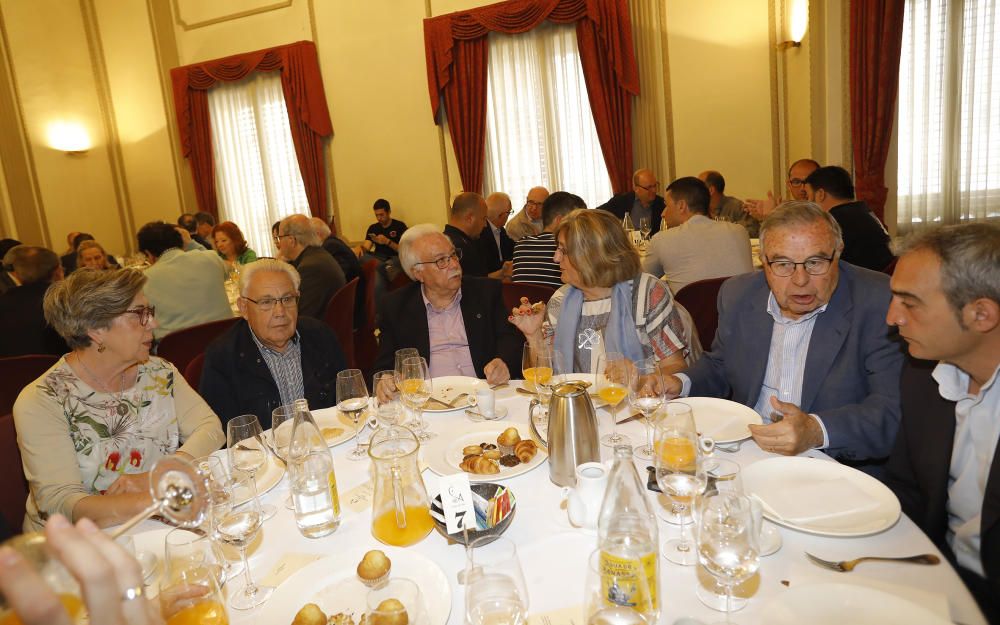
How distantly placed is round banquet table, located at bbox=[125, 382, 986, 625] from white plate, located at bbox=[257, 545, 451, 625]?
0.02 metres

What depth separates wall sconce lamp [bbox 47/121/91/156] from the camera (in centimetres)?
932

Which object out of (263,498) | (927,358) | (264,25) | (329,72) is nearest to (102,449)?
(263,498)

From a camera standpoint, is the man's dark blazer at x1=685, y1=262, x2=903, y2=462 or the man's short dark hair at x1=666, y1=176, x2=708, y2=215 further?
the man's short dark hair at x1=666, y1=176, x2=708, y2=215

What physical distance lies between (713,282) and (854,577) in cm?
235

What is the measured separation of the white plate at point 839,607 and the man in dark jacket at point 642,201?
243 inches

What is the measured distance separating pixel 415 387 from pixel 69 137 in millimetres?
10152

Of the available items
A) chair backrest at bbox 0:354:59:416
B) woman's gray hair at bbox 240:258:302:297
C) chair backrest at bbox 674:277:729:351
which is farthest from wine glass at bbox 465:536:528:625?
chair backrest at bbox 0:354:59:416

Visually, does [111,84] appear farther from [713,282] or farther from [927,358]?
[927,358]

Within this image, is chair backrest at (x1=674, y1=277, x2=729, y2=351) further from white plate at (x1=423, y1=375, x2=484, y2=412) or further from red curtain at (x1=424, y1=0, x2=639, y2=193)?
red curtain at (x1=424, y1=0, x2=639, y2=193)

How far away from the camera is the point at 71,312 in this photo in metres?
2.05

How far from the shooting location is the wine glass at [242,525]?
4.25ft

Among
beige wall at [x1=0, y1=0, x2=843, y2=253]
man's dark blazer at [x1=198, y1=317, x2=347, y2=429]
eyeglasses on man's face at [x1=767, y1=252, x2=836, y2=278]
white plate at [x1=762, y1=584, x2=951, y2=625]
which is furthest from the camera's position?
beige wall at [x1=0, y1=0, x2=843, y2=253]

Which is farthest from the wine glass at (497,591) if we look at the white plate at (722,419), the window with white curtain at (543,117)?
the window with white curtain at (543,117)

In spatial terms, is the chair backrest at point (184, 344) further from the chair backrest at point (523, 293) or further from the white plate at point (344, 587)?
the white plate at point (344, 587)
